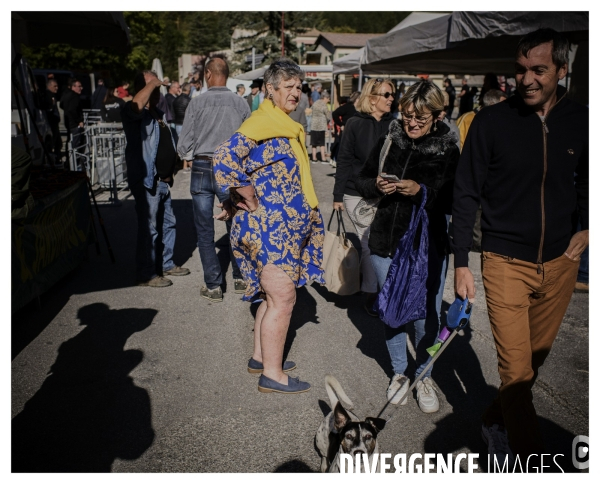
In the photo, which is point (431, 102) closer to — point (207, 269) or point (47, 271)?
point (207, 269)

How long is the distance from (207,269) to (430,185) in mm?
2814

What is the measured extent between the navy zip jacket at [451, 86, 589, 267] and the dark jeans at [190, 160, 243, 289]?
2974 mm

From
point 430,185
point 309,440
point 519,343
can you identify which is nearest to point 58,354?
point 309,440

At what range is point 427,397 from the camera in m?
3.62

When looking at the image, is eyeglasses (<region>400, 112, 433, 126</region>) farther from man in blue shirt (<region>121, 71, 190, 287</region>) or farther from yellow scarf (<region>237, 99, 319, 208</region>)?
man in blue shirt (<region>121, 71, 190, 287</region>)

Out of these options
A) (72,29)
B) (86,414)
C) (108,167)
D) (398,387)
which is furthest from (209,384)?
(108,167)

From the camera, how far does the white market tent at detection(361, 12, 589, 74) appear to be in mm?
6242

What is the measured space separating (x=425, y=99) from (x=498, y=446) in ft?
6.45

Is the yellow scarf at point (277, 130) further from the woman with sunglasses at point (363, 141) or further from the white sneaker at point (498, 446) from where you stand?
the white sneaker at point (498, 446)

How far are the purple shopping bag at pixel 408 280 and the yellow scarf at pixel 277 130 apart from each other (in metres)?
0.69

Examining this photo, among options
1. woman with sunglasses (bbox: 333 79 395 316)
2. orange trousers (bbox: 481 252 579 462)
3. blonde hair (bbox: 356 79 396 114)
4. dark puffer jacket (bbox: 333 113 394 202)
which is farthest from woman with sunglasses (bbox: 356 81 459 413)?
blonde hair (bbox: 356 79 396 114)

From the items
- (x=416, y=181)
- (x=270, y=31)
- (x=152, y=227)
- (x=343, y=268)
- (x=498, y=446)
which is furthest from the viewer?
(x=270, y=31)

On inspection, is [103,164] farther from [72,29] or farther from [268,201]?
[268,201]

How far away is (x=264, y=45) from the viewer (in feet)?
171
